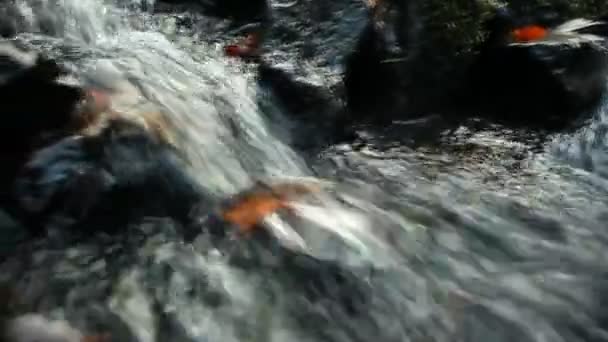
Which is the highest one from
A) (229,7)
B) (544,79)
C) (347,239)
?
(229,7)

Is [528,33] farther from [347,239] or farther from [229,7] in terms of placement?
[347,239]

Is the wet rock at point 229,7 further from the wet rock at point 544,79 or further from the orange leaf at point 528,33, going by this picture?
the orange leaf at point 528,33

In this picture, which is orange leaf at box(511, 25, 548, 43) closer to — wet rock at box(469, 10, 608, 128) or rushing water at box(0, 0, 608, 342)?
wet rock at box(469, 10, 608, 128)

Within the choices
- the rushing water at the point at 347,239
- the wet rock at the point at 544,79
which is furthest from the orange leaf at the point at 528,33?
the rushing water at the point at 347,239

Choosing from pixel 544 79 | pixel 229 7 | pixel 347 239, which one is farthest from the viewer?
pixel 229 7

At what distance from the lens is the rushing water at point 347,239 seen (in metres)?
2.66

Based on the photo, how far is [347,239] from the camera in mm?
3133

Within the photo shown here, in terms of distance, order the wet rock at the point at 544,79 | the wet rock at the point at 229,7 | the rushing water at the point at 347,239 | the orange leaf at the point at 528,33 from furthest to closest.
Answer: the wet rock at the point at 229,7, the orange leaf at the point at 528,33, the wet rock at the point at 544,79, the rushing water at the point at 347,239

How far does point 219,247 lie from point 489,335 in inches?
49.6

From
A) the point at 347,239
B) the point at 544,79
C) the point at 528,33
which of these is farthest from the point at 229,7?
the point at 347,239

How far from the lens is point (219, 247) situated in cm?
301

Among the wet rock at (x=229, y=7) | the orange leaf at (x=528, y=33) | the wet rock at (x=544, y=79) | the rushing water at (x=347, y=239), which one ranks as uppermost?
the wet rock at (x=229, y=7)

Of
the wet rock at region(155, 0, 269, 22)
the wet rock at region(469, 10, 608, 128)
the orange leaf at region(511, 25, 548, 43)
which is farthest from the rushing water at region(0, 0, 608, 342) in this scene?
the orange leaf at region(511, 25, 548, 43)

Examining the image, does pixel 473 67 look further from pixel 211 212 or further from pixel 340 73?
pixel 211 212
